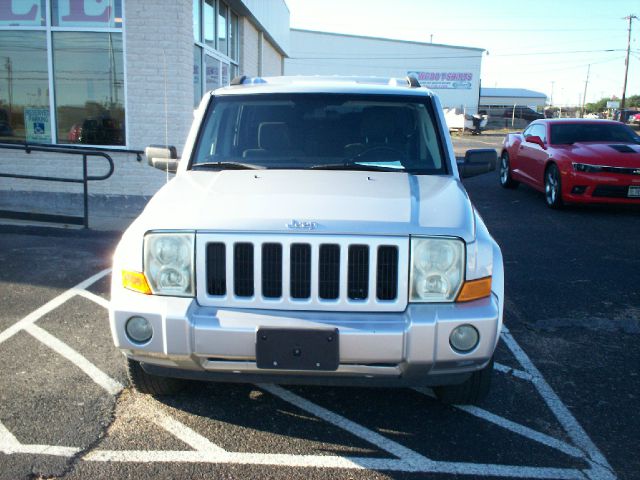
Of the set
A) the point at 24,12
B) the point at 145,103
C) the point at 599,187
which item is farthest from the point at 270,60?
the point at 599,187

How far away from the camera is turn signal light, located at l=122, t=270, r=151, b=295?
10.6 ft

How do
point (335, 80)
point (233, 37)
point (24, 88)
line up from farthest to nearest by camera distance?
1. point (233, 37)
2. point (24, 88)
3. point (335, 80)

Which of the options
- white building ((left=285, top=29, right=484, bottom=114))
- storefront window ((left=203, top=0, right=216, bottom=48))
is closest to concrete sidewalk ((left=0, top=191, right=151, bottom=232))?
storefront window ((left=203, top=0, right=216, bottom=48))

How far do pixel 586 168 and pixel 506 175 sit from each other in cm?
373

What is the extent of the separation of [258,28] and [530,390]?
1566 centimetres

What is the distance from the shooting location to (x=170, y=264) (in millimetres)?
3229

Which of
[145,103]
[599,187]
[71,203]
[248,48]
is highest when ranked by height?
[248,48]

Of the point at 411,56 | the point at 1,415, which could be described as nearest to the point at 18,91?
the point at 1,415

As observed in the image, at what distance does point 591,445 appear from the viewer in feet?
11.1

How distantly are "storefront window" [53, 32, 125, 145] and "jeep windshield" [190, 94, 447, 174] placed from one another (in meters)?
6.07

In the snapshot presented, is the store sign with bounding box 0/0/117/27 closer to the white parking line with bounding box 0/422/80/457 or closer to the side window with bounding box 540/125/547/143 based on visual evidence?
the side window with bounding box 540/125/547/143

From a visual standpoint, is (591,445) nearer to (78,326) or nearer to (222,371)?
(222,371)

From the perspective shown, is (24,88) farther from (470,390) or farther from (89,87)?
(470,390)

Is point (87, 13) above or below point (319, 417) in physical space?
above
